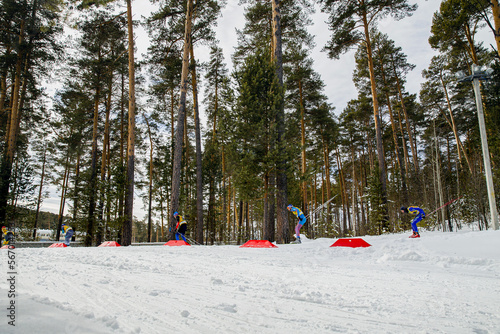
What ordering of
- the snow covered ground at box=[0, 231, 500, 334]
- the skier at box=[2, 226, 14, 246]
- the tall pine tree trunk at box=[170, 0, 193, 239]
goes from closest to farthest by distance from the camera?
the snow covered ground at box=[0, 231, 500, 334] < the tall pine tree trunk at box=[170, 0, 193, 239] < the skier at box=[2, 226, 14, 246]

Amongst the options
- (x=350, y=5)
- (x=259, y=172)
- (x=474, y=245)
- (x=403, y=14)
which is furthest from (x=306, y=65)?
(x=474, y=245)

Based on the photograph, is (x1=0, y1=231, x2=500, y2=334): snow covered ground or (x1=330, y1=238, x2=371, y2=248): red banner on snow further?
(x1=330, y1=238, x2=371, y2=248): red banner on snow

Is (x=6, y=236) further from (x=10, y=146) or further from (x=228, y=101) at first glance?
(x=228, y=101)

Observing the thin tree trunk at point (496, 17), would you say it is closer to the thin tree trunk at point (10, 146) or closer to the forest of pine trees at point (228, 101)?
the forest of pine trees at point (228, 101)

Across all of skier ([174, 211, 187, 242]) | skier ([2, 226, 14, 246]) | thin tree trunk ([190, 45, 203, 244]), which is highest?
thin tree trunk ([190, 45, 203, 244])

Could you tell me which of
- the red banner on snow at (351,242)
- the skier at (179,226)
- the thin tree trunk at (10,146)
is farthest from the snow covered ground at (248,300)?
the thin tree trunk at (10,146)

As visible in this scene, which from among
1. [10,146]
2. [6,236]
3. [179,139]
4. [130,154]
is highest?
[10,146]

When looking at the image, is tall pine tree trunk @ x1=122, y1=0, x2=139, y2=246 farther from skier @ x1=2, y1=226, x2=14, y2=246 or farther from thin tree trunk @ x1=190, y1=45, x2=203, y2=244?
skier @ x1=2, y1=226, x2=14, y2=246

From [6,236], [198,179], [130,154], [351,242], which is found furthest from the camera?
[198,179]

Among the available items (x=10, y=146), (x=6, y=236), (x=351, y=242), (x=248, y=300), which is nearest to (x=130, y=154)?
(x=6, y=236)

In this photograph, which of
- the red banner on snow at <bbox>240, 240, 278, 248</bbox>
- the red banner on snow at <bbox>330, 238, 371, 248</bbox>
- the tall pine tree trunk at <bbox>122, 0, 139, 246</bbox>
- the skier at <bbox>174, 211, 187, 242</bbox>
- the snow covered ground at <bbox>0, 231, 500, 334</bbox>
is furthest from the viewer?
the tall pine tree trunk at <bbox>122, 0, 139, 246</bbox>

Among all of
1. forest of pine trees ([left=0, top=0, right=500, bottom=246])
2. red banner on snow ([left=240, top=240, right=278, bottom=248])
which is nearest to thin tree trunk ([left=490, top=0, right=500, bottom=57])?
forest of pine trees ([left=0, top=0, right=500, bottom=246])

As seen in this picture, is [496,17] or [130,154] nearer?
[496,17]

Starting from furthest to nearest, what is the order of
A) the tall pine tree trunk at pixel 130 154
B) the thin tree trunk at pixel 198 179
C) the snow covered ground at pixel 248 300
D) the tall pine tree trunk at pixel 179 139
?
1. the thin tree trunk at pixel 198 179
2. the tall pine tree trunk at pixel 130 154
3. the tall pine tree trunk at pixel 179 139
4. the snow covered ground at pixel 248 300
